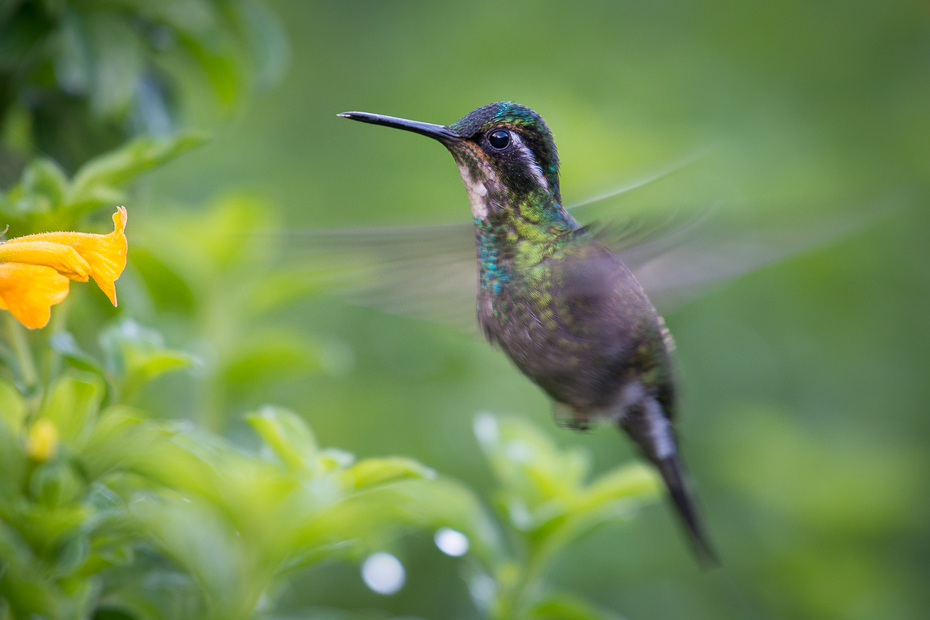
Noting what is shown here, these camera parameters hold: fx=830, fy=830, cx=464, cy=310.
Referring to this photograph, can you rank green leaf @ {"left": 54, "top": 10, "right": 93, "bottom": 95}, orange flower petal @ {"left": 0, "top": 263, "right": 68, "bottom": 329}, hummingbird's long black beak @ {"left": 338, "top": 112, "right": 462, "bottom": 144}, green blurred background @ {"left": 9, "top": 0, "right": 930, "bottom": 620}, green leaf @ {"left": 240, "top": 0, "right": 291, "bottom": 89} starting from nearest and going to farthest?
orange flower petal @ {"left": 0, "top": 263, "right": 68, "bottom": 329} < hummingbird's long black beak @ {"left": 338, "top": 112, "right": 462, "bottom": 144} < green leaf @ {"left": 54, "top": 10, "right": 93, "bottom": 95} < green leaf @ {"left": 240, "top": 0, "right": 291, "bottom": 89} < green blurred background @ {"left": 9, "top": 0, "right": 930, "bottom": 620}

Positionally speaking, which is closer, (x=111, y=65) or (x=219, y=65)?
(x=111, y=65)

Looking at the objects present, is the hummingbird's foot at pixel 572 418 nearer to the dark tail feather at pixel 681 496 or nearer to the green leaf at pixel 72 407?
the dark tail feather at pixel 681 496

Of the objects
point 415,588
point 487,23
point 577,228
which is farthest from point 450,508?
point 487,23

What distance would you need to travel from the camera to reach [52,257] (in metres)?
0.99

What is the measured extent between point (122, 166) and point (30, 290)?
37 cm

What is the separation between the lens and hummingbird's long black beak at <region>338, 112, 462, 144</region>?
3.84ft

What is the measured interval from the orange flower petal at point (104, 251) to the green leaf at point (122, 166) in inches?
8.6

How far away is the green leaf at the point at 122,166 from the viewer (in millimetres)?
1224

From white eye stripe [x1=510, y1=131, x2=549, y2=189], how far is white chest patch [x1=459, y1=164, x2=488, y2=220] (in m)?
0.09

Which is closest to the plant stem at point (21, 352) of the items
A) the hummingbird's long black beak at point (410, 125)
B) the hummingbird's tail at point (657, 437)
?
the hummingbird's long black beak at point (410, 125)

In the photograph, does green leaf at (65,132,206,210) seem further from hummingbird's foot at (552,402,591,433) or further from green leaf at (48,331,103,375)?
hummingbird's foot at (552,402,591,433)

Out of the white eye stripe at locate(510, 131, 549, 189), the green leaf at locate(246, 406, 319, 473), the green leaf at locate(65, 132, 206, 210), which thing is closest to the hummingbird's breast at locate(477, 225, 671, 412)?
the white eye stripe at locate(510, 131, 549, 189)

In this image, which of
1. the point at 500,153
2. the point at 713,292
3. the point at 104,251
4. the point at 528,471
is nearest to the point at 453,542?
the point at 528,471

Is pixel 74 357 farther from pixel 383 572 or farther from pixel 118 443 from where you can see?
pixel 383 572
